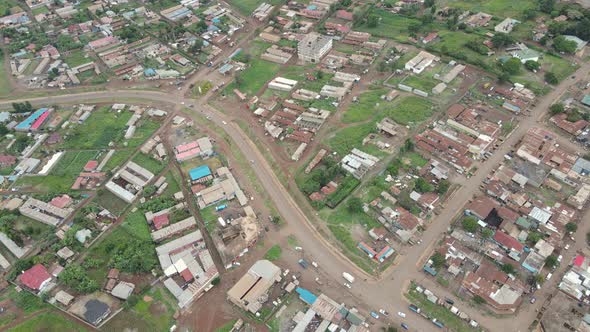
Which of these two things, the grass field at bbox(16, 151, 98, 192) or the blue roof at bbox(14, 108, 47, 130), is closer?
the grass field at bbox(16, 151, 98, 192)

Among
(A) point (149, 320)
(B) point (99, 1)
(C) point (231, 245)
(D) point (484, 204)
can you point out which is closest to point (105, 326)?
(A) point (149, 320)

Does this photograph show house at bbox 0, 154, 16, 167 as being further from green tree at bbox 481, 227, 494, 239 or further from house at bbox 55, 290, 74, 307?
green tree at bbox 481, 227, 494, 239

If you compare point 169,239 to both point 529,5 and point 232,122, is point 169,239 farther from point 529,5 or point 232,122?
point 529,5

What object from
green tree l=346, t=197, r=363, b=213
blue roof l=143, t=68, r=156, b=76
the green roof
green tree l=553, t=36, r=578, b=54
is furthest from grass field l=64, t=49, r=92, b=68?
green tree l=553, t=36, r=578, b=54

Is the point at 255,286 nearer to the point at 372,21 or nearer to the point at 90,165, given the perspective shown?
the point at 90,165

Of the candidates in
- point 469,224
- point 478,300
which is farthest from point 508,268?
point 469,224

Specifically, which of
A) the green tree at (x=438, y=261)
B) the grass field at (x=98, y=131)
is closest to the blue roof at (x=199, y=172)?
the grass field at (x=98, y=131)
